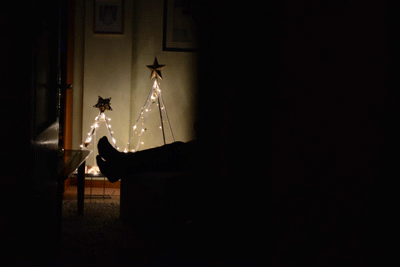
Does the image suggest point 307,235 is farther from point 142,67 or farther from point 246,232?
point 142,67

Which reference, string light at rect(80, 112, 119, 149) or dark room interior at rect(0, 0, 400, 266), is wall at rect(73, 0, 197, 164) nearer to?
string light at rect(80, 112, 119, 149)

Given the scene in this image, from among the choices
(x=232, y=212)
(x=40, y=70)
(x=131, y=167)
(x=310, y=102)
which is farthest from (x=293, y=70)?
(x=131, y=167)

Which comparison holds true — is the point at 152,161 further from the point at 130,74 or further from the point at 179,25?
the point at 179,25

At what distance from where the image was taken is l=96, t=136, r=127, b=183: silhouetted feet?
293cm

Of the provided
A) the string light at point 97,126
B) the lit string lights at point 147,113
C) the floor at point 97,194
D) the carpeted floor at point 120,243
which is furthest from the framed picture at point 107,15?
the carpeted floor at point 120,243

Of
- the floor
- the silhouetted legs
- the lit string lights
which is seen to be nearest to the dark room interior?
the silhouetted legs

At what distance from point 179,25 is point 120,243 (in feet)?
7.34

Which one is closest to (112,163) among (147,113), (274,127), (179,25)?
(147,113)

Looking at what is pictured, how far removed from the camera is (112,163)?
9.70ft

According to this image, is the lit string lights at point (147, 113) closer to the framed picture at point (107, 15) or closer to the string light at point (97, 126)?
the string light at point (97, 126)

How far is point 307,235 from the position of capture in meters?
1.59

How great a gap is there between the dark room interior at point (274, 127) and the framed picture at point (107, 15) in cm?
255

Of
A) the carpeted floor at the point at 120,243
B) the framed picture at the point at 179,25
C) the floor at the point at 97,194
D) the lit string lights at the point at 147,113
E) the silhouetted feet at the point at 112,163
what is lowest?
the floor at the point at 97,194

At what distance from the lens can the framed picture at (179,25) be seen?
13.8 feet
